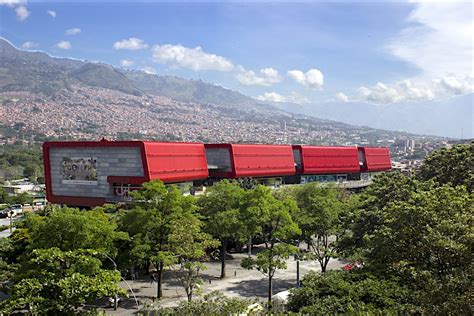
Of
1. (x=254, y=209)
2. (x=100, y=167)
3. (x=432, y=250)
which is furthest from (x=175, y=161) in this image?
(x=432, y=250)

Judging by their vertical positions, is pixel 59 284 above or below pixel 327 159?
below

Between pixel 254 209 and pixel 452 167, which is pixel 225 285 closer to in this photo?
pixel 254 209

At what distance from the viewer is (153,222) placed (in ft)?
94.0

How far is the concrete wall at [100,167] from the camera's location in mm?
42938

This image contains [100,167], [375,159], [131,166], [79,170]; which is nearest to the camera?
[131,166]

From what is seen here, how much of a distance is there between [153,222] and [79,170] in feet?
63.3

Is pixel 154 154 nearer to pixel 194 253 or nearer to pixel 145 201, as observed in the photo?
pixel 145 201

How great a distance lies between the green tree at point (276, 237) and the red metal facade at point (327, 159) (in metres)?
35.2

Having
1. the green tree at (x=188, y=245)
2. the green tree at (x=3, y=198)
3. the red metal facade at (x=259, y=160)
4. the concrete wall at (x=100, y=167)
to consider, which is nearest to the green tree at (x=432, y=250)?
the green tree at (x=188, y=245)

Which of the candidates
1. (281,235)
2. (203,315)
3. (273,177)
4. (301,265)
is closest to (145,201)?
(281,235)

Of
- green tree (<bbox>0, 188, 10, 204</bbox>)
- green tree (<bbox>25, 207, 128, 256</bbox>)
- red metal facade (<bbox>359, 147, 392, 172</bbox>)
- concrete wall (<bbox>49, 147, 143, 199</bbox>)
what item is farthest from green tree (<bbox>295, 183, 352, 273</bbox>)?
green tree (<bbox>0, 188, 10, 204</bbox>)

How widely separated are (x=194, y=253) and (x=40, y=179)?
94625 millimetres

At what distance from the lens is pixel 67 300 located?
1847 centimetres

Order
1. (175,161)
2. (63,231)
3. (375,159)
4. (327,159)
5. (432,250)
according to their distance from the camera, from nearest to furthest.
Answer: (432,250) → (63,231) → (175,161) → (327,159) → (375,159)
